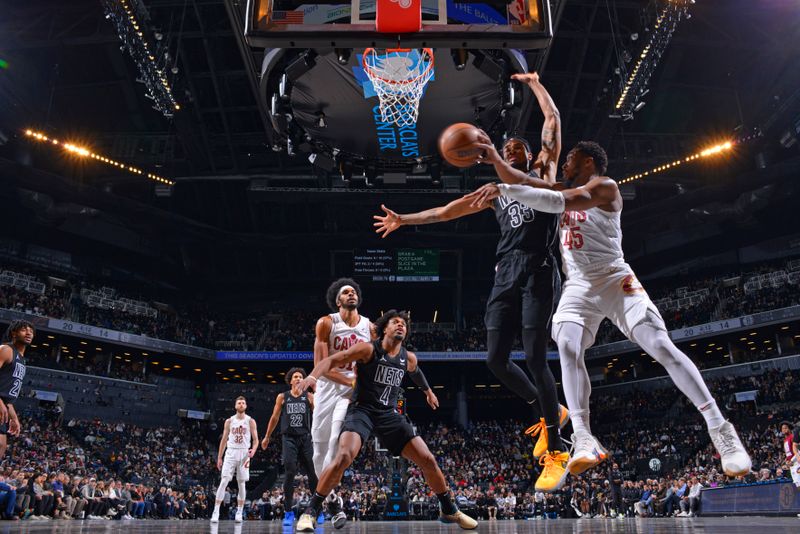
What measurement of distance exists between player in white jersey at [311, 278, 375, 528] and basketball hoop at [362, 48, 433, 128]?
4.81 m

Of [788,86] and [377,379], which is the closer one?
[377,379]

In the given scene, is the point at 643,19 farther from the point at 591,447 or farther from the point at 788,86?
the point at 591,447

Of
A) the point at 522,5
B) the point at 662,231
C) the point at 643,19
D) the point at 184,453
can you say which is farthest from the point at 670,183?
the point at 184,453

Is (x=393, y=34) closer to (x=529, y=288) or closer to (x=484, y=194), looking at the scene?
(x=484, y=194)

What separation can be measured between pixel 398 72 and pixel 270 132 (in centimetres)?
988

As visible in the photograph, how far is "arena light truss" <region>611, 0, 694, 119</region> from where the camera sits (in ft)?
50.5

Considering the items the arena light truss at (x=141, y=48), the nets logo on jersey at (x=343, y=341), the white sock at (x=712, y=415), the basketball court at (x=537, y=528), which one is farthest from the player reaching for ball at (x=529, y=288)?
the arena light truss at (x=141, y=48)

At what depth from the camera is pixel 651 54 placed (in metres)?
16.6

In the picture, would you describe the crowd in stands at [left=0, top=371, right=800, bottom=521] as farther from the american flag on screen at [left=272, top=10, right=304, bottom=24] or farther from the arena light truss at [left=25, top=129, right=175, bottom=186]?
the american flag on screen at [left=272, top=10, right=304, bottom=24]

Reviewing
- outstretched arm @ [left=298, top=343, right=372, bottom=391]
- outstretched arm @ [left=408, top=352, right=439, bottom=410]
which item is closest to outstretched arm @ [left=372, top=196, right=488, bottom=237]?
outstretched arm @ [left=298, top=343, right=372, bottom=391]

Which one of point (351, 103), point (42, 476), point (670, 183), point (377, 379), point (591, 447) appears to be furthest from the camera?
point (670, 183)

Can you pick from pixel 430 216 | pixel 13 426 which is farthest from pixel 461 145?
pixel 13 426

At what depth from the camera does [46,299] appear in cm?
2733

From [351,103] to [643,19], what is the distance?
9.67 metres
